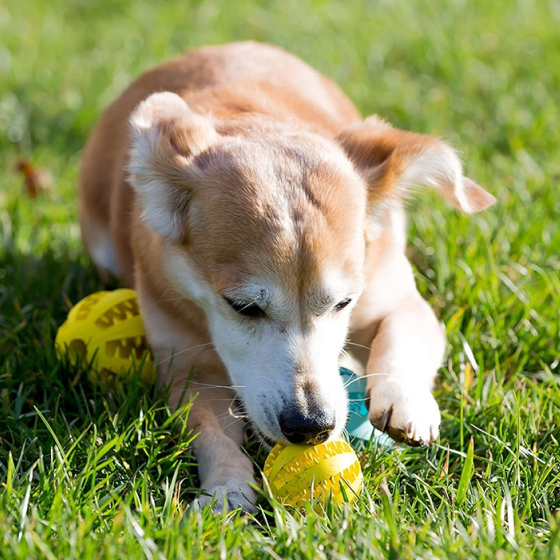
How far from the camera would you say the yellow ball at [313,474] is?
2.60 metres

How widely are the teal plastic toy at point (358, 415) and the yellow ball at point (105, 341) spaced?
742 mm

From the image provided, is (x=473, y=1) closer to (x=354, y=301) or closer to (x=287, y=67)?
(x=287, y=67)

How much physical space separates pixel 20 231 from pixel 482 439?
104 inches

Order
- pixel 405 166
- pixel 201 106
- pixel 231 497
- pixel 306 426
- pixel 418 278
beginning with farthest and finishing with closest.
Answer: pixel 418 278, pixel 201 106, pixel 405 166, pixel 231 497, pixel 306 426

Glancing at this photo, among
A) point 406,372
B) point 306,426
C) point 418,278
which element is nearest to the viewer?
point 306,426

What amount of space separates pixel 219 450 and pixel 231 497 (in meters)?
0.22

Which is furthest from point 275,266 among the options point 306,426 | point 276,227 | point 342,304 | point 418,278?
point 418,278

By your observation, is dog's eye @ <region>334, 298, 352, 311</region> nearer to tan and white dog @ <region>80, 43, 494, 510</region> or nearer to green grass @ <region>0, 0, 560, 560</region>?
tan and white dog @ <region>80, 43, 494, 510</region>

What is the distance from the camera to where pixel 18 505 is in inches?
94.1

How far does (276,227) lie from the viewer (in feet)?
8.93

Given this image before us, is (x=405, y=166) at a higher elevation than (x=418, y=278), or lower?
higher

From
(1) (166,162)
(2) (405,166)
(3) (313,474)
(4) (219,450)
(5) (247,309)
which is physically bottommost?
(4) (219,450)

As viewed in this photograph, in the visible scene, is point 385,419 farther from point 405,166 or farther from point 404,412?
point 405,166

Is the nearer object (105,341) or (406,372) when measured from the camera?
(406,372)
